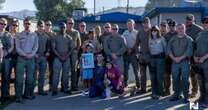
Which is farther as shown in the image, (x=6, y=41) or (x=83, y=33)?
(x=83, y=33)

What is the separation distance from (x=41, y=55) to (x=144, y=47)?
2810 mm

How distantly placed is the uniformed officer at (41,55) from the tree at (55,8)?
4969cm

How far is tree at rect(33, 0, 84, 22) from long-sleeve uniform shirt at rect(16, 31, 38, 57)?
50417mm

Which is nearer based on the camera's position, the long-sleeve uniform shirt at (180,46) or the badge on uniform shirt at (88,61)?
the long-sleeve uniform shirt at (180,46)

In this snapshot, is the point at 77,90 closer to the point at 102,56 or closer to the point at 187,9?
the point at 102,56

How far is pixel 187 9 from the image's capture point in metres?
28.6

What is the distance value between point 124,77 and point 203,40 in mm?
3115

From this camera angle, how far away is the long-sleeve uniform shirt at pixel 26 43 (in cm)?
1384

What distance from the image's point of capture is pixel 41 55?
1461 centimetres

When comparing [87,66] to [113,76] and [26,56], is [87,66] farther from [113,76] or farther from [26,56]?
[26,56]

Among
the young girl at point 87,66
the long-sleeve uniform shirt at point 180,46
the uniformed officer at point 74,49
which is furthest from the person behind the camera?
the uniformed officer at point 74,49

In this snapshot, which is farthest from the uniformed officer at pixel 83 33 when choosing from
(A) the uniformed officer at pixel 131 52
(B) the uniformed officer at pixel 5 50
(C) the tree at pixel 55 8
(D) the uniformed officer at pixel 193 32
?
(C) the tree at pixel 55 8

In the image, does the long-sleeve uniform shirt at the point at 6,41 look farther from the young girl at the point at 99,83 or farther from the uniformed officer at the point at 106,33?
the uniformed officer at the point at 106,33

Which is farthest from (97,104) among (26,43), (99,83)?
(26,43)
